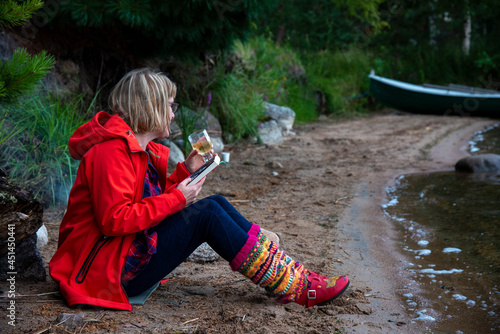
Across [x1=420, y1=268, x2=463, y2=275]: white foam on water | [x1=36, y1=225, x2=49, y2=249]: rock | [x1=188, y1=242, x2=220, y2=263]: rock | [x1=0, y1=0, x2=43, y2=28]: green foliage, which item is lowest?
[x1=420, y1=268, x2=463, y2=275]: white foam on water

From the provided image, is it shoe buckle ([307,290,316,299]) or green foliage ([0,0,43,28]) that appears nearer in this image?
green foliage ([0,0,43,28])

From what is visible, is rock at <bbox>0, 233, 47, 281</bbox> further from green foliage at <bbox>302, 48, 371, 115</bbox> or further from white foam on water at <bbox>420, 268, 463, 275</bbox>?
green foliage at <bbox>302, 48, 371, 115</bbox>

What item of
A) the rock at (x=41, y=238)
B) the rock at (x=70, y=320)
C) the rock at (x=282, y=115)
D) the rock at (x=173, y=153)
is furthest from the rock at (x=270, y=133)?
the rock at (x=70, y=320)

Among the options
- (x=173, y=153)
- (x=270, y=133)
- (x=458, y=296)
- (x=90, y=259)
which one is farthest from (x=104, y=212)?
(x=270, y=133)

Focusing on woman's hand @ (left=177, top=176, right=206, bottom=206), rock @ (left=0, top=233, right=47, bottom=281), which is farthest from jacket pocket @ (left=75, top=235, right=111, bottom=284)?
rock @ (left=0, top=233, right=47, bottom=281)

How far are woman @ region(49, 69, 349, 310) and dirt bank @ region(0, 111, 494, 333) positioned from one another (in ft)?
0.46

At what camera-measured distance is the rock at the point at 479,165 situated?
5.82m

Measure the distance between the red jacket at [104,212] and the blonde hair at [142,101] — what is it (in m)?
0.09

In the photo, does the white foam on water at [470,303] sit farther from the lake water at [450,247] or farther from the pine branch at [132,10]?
the pine branch at [132,10]

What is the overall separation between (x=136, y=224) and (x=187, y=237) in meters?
0.33

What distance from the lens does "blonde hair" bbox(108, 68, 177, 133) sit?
7.41 ft

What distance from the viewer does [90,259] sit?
216 cm

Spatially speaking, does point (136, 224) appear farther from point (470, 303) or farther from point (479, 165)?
point (479, 165)

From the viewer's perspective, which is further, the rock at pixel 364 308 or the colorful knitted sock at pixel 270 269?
the rock at pixel 364 308
